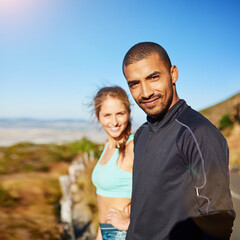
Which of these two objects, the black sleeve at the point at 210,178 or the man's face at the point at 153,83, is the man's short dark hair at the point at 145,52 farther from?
the black sleeve at the point at 210,178

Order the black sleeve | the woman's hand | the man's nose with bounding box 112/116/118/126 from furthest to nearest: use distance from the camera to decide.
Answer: the man's nose with bounding box 112/116/118/126, the woman's hand, the black sleeve

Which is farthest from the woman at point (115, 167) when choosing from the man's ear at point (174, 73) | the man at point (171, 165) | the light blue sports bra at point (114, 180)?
the man's ear at point (174, 73)

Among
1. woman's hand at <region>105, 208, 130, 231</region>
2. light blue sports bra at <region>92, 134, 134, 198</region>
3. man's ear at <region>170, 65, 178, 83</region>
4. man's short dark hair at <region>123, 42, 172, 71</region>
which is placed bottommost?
woman's hand at <region>105, 208, 130, 231</region>

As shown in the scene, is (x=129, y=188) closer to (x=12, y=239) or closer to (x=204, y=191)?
(x=204, y=191)

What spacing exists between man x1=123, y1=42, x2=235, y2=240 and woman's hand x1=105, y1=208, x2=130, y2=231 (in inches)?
15.4

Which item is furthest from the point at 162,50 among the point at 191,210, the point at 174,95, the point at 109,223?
the point at 109,223

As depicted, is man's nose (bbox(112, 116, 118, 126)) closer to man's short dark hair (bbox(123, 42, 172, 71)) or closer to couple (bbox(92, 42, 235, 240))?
couple (bbox(92, 42, 235, 240))

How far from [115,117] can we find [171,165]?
111 centimetres

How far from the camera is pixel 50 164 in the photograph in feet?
57.3

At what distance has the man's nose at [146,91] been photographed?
1.34 metres

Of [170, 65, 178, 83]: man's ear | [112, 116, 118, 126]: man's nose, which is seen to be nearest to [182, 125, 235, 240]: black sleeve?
[170, 65, 178, 83]: man's ear

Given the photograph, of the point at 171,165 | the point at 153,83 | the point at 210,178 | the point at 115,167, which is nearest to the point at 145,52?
the point at 153,83

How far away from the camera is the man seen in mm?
971

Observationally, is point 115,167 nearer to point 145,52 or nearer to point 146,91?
point 146,91
